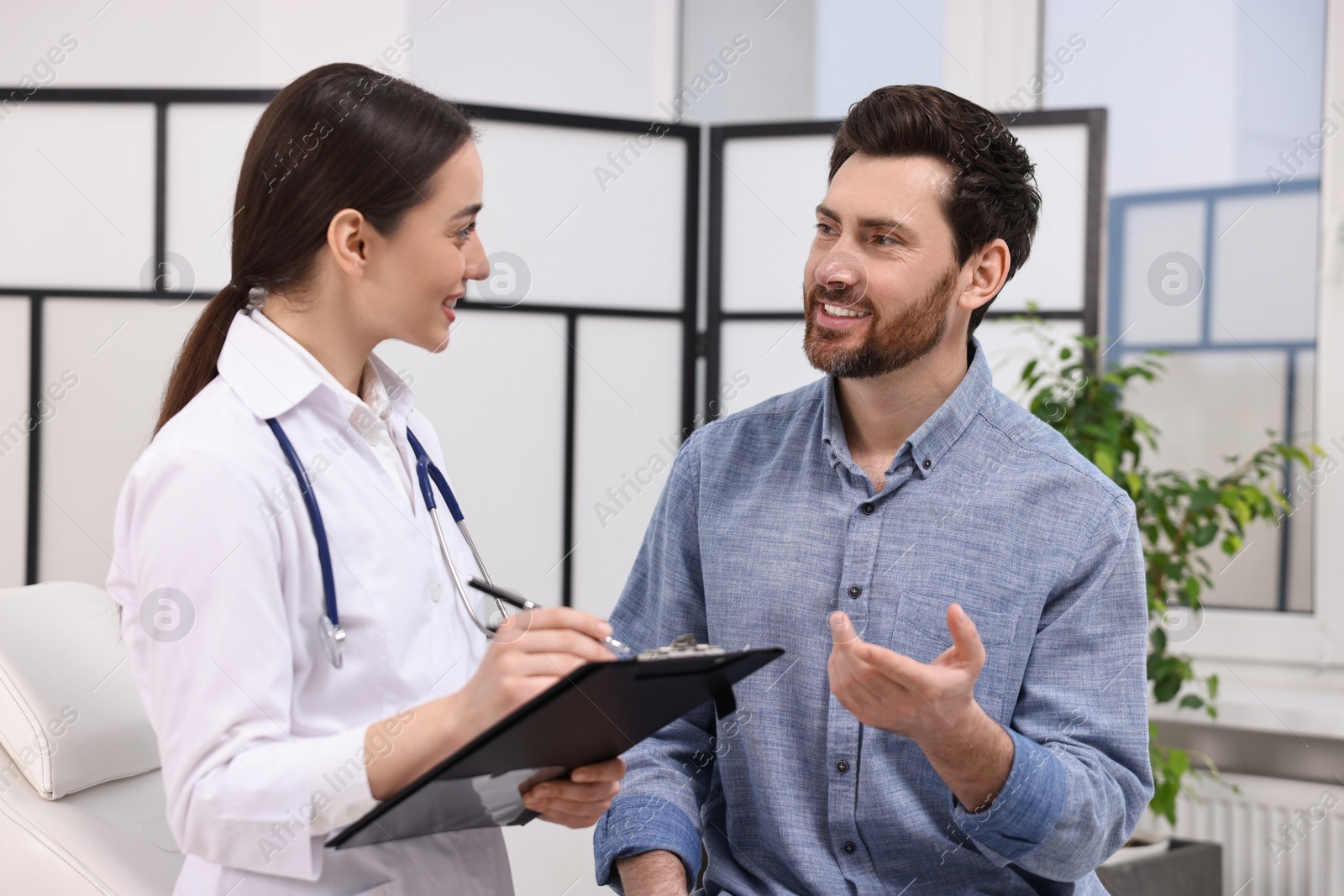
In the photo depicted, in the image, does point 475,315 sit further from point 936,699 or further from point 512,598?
point 936,699

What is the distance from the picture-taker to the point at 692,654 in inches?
36.4

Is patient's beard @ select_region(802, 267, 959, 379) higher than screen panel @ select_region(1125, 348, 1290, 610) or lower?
higher

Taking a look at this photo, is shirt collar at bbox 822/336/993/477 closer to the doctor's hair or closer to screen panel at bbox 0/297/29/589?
the doctor's hair

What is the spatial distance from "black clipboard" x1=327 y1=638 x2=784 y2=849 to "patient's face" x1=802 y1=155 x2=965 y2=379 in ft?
1.67

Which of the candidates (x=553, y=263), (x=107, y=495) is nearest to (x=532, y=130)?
(x=553, y=263)

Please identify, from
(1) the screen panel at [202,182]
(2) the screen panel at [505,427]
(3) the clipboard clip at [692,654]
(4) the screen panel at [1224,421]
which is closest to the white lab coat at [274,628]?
(3) the clipboard clip at [692,654]

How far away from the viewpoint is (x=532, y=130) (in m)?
3.00

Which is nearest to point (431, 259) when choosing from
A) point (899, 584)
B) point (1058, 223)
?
point (899, 584)

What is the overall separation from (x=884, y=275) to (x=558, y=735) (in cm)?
78

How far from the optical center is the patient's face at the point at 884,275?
1.46 m

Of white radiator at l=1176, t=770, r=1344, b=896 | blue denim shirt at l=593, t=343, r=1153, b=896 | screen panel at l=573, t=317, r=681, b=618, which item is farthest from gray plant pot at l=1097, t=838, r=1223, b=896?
screen panel at l=573, t=317, r=681, b=618

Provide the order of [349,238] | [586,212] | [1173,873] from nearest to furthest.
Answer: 1. [349,238]
2. [1173,873]
3. [586,212]

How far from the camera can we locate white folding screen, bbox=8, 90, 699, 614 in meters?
2.81

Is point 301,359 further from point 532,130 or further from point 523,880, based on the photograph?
point 532,130
